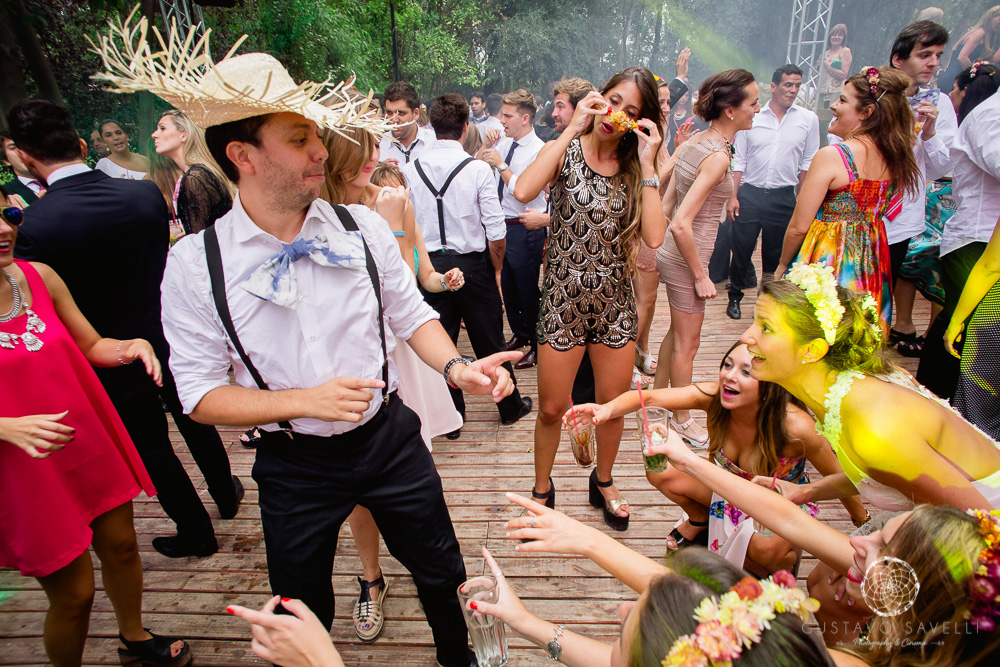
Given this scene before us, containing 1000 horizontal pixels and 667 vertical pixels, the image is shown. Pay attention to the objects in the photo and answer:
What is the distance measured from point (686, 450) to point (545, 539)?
0.65 m

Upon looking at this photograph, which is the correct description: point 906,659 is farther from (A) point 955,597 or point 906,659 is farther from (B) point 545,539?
(B) point 545,539

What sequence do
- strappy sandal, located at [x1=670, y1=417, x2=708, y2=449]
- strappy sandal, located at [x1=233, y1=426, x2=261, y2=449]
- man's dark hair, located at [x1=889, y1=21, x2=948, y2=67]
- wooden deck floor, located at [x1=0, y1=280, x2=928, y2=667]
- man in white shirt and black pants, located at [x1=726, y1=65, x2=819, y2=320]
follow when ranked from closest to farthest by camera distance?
wooden deck floor, located at [x1=0, y1=280, x2=928, y2=667], strappy sandal, located at [x1=670, y1=417, x2=708, y2=449], strappy sandal, located at [x1=233, y1=426, x2=261, y2=449], man's dark hair, located at [x1=889, y1=21, x2=948, y2=67], man in white shirt and black pants, located at [x1=726, y1=65, x2=819, y2=320]

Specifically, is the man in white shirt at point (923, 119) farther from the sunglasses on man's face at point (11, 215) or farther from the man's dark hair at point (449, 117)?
the sunglasses on man's face at point (11, 215)

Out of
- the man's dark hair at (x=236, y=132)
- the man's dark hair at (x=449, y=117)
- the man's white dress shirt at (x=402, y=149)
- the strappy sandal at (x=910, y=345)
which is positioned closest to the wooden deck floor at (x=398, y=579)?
the man's dark hair at (x=236, y=132)

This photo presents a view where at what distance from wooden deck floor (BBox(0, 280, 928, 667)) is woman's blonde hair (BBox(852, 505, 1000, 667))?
4.29ft

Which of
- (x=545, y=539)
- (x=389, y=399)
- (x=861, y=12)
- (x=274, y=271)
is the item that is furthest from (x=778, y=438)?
(x=861, y=12)

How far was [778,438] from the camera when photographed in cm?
221

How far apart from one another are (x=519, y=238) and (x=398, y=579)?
9.56ft

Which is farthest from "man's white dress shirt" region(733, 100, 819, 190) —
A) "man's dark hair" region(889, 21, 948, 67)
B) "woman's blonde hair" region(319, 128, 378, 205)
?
"woman's blonde hair" region(319, 128, 378, 205)

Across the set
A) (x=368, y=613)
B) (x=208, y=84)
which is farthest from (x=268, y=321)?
(x=368, y=613)

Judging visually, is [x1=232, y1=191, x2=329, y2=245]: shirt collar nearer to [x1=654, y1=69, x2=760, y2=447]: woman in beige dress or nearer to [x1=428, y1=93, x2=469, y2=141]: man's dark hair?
[x1=654, y1=69, x2=760, y2=447]: woman in beige dress

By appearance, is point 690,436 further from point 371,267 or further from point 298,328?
point 298,328

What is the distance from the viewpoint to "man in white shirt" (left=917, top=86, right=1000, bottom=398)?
2.95 m

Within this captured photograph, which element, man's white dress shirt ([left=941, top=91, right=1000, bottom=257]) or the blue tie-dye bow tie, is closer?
the blue tie-dye bow tie
